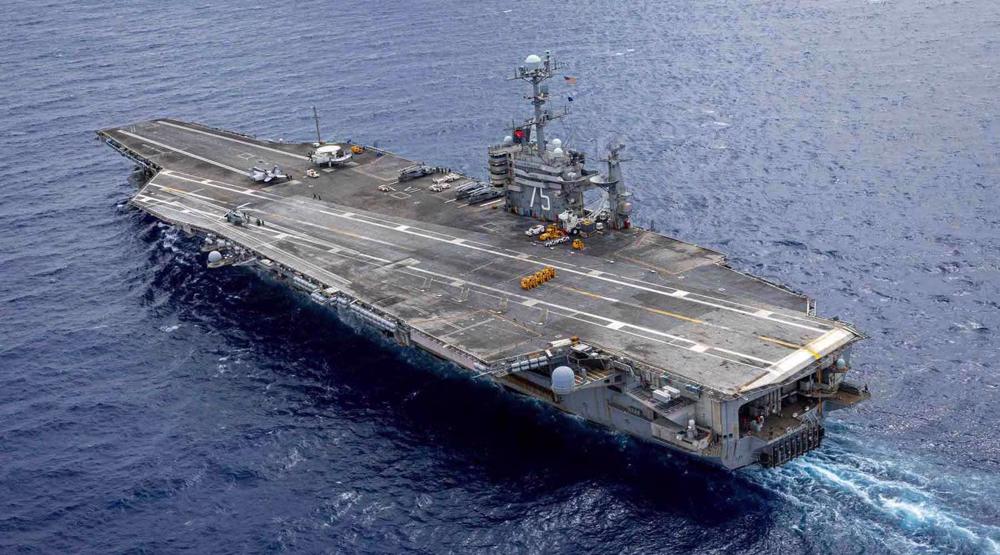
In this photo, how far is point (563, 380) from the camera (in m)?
45.4

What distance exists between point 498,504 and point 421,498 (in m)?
3.64

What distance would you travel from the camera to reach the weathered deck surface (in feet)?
159

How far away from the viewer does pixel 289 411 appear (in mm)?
53719

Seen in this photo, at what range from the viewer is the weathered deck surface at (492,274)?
48594 millimetres

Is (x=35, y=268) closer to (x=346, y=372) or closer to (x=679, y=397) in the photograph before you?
(x=346, y=372)

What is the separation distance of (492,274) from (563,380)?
50.6 feet

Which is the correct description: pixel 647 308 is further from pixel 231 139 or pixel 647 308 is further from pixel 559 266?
pixel 231 139

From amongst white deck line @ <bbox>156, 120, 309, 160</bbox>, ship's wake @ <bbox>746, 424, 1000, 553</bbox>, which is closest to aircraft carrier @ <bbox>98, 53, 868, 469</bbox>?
white deck line @ <bbox>156, 120, 309, 160</bbox>

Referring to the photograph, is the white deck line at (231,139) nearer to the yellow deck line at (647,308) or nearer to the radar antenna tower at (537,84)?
the radar antenna tower at (537,84)

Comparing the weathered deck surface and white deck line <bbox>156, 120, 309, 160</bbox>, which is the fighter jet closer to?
the weathered deck surface

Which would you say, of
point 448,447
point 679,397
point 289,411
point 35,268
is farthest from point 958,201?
point 35,268

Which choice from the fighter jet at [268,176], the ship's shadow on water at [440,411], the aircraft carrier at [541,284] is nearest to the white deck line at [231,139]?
the aircraft carrier at [541,284]

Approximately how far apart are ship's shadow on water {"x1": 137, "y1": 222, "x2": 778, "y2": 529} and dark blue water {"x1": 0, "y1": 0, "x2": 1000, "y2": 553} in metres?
0.19

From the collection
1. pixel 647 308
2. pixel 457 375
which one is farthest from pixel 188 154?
pixel 647 308
